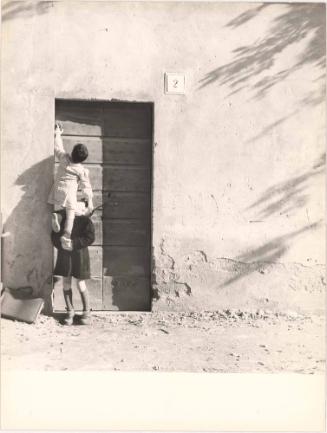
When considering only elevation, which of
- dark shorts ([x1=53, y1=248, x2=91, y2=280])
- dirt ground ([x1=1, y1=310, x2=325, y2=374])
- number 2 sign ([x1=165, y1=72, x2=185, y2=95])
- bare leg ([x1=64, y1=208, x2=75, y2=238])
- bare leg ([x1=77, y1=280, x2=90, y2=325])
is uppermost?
number 2 sign ([x1=165, y1=72, x2=185, y2=95])

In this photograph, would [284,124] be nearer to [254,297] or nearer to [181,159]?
[181,159]

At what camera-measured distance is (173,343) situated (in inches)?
223

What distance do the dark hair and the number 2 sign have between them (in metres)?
1.05

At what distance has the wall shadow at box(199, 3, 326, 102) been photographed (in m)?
6.18

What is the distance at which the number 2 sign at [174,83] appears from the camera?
20.1 feet

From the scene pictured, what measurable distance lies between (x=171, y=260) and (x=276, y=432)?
224cm

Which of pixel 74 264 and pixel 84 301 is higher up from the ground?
pixel 74 264

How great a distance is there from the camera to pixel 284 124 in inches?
247

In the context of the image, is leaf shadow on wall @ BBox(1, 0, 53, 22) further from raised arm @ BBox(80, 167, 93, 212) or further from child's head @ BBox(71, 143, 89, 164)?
raised arm @ BBox(80, 167, 93, 212)

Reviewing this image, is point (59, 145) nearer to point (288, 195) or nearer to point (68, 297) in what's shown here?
point (68, 297)

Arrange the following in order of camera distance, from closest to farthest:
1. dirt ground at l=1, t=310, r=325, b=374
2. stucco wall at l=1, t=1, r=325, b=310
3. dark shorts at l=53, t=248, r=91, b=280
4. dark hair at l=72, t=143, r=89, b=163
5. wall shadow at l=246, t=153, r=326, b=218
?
1. dirt ground at l=1, t=310, r=325, b=374
2. dark hair at l=72, t=143, r=89, b=163
3. dark shorts at l=53, t=248, r=91, b=280
4. stucco wall at l=1, t=1, r=325, b=310
5. wall shadow at l=246, t=153, r=326, b=218

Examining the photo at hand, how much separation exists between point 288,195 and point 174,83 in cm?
167

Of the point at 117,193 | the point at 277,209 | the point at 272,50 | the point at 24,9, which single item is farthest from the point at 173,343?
the point at 24,9

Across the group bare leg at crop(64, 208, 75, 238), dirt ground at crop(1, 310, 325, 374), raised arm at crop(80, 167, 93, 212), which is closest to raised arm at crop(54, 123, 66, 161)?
raised arm at crop(80, 167, 93, 212)
